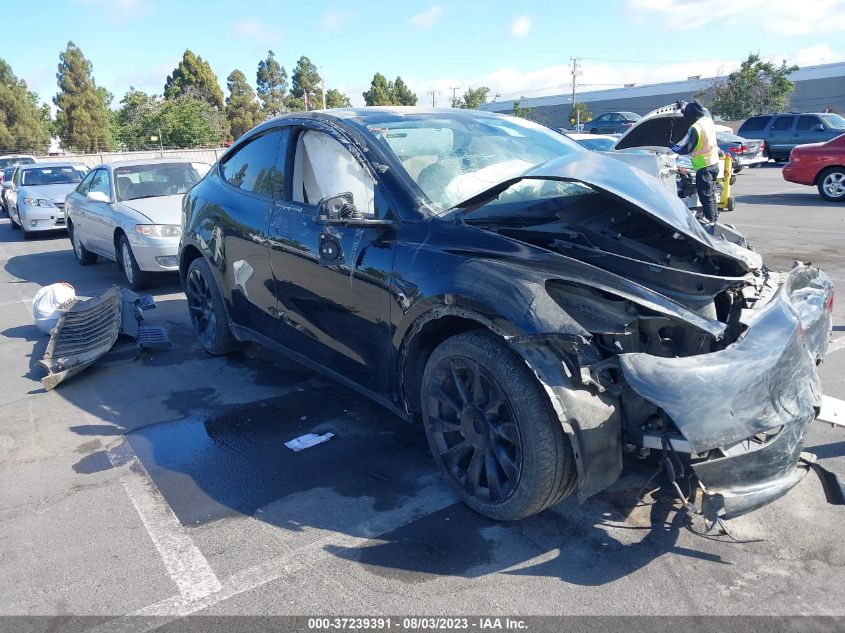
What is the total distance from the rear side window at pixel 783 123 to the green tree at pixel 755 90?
20.2 m

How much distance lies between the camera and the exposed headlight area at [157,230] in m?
8.09

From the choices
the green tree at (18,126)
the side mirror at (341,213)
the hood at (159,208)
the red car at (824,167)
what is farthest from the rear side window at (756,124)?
the green tree at (18,126)

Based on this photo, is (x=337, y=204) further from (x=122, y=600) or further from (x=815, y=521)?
(x=815, y=521)

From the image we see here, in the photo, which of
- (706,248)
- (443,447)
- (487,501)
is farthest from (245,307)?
(706,248)

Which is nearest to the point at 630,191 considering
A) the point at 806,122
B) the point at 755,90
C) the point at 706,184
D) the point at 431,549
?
the point at 431,549

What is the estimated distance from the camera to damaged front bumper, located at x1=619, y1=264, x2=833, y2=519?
7.94 ft

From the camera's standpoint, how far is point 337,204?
11.6ft

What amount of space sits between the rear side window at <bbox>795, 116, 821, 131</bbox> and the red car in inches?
440

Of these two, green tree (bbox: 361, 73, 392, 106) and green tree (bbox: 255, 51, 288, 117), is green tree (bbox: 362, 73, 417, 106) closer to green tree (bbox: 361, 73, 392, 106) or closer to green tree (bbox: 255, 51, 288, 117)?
green tree (bbox: 361, 73, 392, 106)

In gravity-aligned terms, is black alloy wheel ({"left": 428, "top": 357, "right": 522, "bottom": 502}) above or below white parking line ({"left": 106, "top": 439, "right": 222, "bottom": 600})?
above

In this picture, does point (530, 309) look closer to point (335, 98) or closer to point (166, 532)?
point (166, 532)

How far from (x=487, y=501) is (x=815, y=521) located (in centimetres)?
150

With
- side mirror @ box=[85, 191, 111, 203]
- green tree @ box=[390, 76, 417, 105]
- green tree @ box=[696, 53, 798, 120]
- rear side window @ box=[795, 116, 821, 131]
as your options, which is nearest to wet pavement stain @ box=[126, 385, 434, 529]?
side mirror @ box=[85, 191, 111, 203]

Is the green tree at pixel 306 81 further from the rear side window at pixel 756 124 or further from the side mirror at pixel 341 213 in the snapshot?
the side mirror at pixel 341 213
